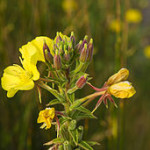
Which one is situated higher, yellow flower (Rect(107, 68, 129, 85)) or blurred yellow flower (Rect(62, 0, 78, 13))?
blurred yellow flower (Rect(62, 0, 78, 13))

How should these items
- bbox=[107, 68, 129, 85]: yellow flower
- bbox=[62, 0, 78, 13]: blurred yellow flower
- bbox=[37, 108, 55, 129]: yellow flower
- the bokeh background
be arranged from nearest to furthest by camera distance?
bbox=[37, 108, 55, 129]: yellow flower < bbox=[107, 68, 129, 85]: yellow flower < the bokeh background < bbox=[62, 0, 78, 13]: blurred yellow flower

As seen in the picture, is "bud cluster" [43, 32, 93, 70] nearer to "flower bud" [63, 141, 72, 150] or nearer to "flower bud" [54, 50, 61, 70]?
"flower bud" [54, 50, 61, 70]

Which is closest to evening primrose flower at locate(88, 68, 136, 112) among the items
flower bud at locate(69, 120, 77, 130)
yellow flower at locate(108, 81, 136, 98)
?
yellow flower at locate(108, 81, 136, 98)

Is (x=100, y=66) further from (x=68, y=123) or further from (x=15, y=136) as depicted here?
(x=68, y=123)

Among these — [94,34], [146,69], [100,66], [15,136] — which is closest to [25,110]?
[15,136]

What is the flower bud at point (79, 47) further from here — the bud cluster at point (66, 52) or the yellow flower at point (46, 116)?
the yellow flower at point (46, 116)
